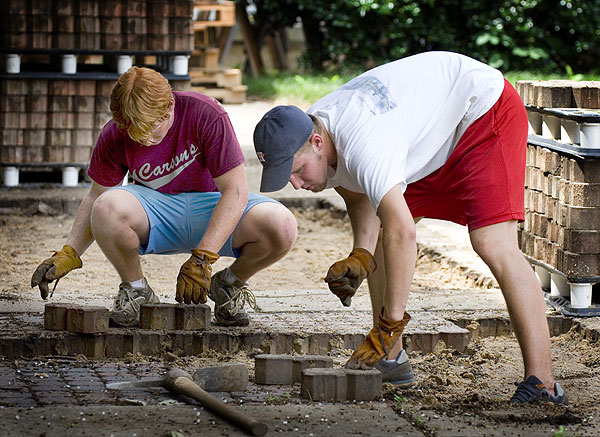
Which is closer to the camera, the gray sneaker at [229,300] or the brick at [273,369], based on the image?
the brick at [273,369]

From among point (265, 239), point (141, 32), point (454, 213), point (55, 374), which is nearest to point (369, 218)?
point (454, 213)

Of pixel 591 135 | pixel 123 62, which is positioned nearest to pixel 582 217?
pixel 591 135

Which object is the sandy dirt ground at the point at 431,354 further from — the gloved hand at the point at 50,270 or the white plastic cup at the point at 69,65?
the white plastic cup at the point at 69,65

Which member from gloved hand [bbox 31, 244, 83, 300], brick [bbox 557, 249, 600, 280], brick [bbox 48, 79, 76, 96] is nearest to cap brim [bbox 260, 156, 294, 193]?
gloved hand [bbox 31, 244, 83, 300]

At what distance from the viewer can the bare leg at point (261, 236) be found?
423 cm

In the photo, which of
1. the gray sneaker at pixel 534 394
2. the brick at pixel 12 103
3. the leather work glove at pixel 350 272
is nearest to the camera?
the gray sneaker at pixel 534 394

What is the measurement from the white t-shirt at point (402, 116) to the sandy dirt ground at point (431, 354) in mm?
774

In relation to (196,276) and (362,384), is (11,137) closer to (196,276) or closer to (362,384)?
(196,276)

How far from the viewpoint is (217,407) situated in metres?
3.16

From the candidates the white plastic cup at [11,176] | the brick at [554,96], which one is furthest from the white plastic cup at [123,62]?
the brick at [554,96]

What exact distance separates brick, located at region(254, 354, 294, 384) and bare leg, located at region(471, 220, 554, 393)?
0.84m

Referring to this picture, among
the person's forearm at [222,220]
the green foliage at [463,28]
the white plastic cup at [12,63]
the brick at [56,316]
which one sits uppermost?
the green foliage at [463,28]

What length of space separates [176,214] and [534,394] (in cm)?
171

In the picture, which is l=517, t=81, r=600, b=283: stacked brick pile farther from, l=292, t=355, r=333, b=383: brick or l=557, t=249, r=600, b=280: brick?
l=292, t=355, r=333, b=383: brick
